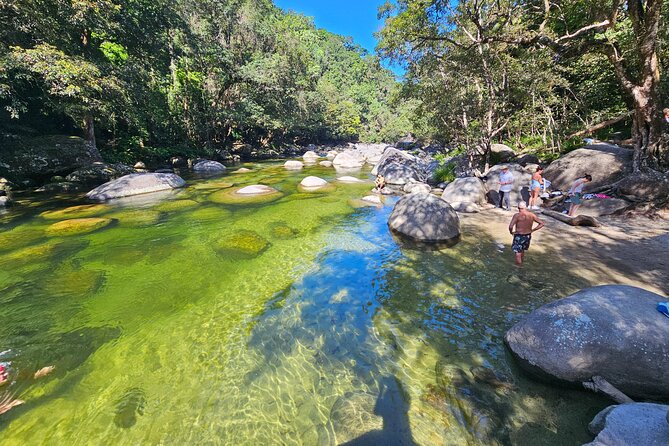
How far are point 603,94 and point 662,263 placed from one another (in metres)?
12.3

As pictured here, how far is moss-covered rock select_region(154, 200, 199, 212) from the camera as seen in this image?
12.2 meters

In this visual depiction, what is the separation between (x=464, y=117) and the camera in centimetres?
1443

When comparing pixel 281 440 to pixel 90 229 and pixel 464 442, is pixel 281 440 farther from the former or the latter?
pixel 90 229

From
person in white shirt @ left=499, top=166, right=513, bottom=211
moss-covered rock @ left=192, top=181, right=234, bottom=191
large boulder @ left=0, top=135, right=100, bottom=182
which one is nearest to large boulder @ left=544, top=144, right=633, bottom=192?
person in white shirt @ left=499, top=166, right=513, bottom=211

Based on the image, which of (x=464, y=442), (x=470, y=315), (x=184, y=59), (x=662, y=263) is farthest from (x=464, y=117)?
(x=184, y=59)

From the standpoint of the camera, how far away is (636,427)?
227 cm

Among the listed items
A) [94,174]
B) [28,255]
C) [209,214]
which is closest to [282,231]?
[209,214]

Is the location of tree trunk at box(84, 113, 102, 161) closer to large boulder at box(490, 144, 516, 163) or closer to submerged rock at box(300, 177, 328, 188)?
submerged rock at box(300, 177, 328, 188)

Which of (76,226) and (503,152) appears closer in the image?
(76,226)

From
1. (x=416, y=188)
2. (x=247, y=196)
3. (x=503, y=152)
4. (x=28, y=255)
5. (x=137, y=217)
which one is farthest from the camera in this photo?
(x=503, y=152)

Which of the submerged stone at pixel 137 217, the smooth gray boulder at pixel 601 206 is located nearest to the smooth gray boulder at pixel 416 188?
the smooth gray boulder at pixel 601 206

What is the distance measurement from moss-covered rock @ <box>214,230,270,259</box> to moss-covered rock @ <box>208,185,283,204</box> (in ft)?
14.8

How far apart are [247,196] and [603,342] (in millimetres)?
13388

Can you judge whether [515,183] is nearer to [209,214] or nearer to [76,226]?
[209,214]
